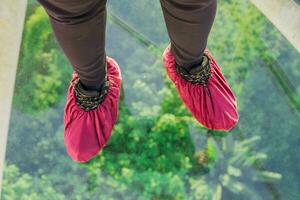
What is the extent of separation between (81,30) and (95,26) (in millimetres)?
34

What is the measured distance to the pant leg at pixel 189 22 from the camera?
90 cm

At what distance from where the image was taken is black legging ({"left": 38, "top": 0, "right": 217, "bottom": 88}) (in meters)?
0.85

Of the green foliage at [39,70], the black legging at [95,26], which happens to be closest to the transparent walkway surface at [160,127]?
the green foliage at [39,70]

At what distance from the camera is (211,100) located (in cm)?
123

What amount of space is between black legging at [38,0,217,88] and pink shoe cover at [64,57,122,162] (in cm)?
16

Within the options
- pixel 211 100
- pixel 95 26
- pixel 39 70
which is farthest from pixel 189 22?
pixel 39 70

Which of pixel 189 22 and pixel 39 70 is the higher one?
pixel 189 22

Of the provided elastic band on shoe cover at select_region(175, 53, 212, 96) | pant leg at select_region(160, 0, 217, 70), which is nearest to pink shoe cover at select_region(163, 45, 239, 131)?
elastic band on shoe cover at select_region(175, 53, 212, 96)

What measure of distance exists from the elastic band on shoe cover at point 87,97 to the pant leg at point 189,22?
0.76 feet

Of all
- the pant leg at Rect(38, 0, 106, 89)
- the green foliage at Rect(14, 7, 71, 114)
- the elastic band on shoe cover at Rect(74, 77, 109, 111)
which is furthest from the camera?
the green foliage at Rect(14, 7, 71, 114)

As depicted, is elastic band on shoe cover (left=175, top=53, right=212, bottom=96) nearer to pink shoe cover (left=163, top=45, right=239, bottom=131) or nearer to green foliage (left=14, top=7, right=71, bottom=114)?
pink shoe cover (left=163, top=45, right=239, bottom=131)

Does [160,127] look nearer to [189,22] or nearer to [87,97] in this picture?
[87,97]

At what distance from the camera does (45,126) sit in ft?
4.42

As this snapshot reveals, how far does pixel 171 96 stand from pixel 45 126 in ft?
1.20
